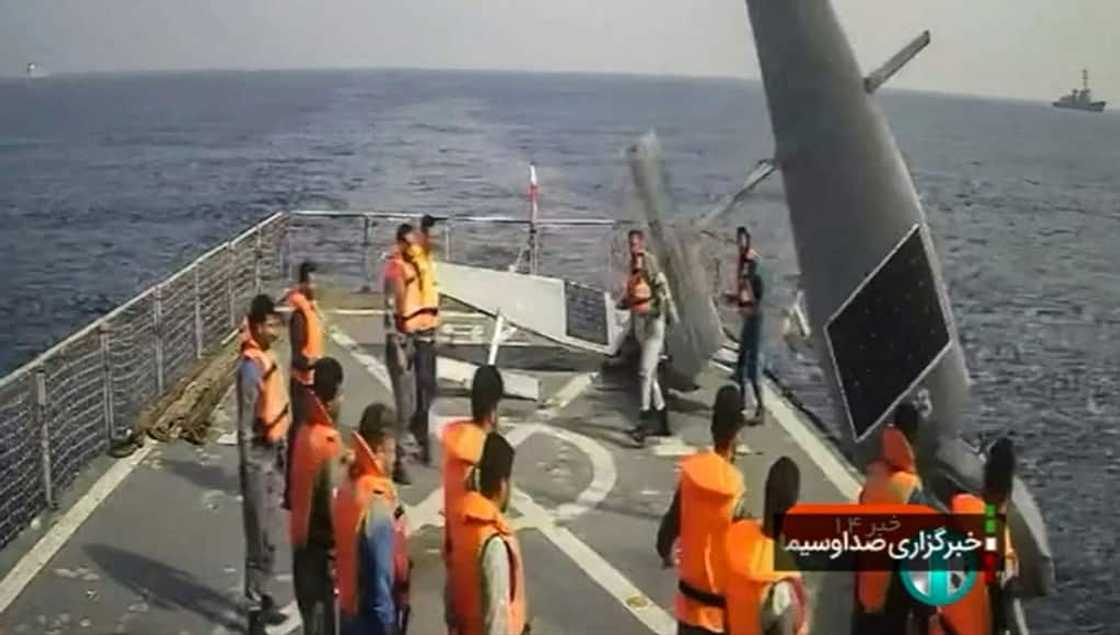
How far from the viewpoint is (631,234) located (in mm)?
9656

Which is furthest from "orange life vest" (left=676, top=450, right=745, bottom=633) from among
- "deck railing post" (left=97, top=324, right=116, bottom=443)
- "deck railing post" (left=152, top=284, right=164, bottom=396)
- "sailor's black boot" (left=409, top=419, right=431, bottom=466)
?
"deck railing post" (left=152, top=284, right=164, bottom=396)

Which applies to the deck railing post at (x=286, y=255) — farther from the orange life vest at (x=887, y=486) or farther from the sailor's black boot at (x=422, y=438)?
the orange life vest at (x=887, y=486)

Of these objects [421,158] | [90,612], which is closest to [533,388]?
[90,612]

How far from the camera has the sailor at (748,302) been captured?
9.58 meters

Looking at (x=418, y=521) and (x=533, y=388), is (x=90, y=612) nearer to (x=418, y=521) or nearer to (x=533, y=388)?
(x=418, y=521)

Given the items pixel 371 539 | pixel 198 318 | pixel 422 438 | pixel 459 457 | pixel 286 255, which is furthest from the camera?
pixel 286 255

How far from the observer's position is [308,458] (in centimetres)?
527

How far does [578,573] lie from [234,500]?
244 cm

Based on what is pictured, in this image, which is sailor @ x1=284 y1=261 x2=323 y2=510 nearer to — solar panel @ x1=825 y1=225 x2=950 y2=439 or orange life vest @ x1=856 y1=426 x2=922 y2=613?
solar panel @ x1=825 y1=225 x2=950 y2=439

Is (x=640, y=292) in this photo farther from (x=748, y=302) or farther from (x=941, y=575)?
(x=941, y=575)

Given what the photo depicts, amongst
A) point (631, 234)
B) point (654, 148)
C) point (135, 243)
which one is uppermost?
point (654, 148)

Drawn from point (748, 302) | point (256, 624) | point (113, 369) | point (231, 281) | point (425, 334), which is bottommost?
point (256, 624)

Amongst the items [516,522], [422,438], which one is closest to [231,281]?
[422,438]

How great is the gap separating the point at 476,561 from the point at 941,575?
1546 mm
